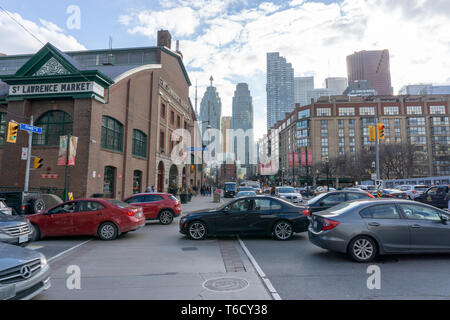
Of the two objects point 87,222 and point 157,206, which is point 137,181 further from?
point 87,222

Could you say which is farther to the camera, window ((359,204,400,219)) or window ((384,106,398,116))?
window ((384,106,398,116))

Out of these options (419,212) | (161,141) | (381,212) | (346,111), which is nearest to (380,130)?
(419,212)

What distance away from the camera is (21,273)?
397cm

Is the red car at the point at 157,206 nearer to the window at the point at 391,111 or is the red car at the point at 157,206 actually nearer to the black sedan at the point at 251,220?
the black sedan at the point at 251,220

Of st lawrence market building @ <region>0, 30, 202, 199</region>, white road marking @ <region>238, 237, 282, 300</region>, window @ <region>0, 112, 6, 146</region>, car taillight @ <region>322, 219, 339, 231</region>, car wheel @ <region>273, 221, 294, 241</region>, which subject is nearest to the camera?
white road marking @ <region>238, 237, 282, 300</region>

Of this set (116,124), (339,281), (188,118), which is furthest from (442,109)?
(339,281)

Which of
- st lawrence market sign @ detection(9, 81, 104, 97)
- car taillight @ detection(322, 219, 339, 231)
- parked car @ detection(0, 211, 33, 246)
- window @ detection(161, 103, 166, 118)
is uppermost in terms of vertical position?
window @ detection(161, 103, 166, 118)

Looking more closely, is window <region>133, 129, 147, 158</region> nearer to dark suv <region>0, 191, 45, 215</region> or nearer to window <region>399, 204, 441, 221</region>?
dark suv <region>0, 191, 45, 215</region>

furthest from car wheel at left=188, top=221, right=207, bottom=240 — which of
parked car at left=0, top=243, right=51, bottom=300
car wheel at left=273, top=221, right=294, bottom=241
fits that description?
parked car at left=0, top=243, right=51, bottom=300

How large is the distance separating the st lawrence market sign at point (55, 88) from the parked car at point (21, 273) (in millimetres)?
17912

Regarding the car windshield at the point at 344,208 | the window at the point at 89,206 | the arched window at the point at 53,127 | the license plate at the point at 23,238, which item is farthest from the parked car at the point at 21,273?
the arched window at the point at 53,127

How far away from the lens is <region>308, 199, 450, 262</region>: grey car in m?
6.38

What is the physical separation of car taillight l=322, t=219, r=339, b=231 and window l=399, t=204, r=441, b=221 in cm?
173

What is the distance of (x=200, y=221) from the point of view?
30.6ft
